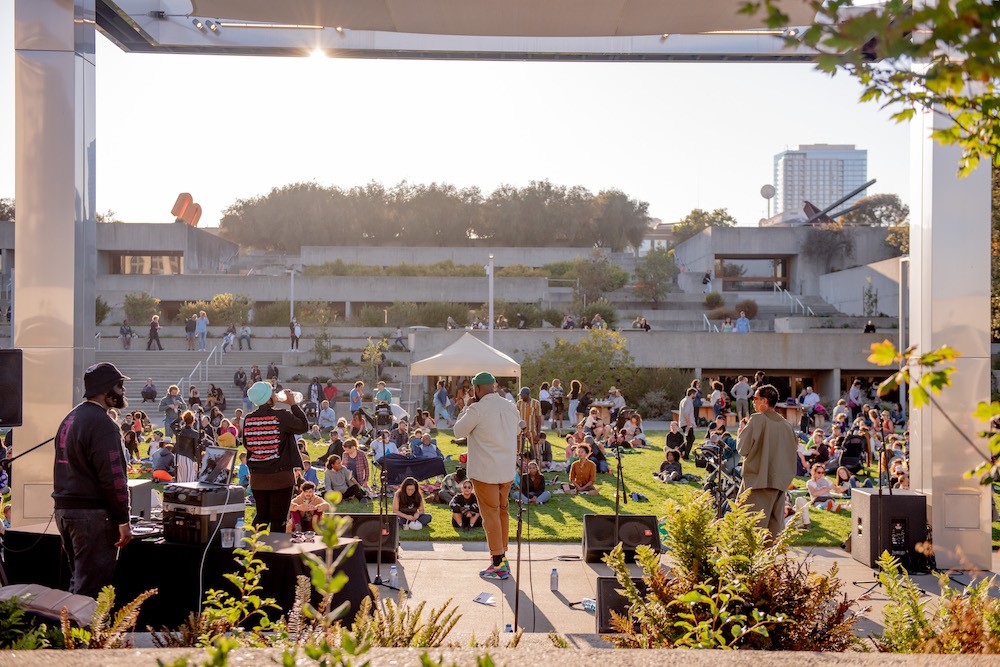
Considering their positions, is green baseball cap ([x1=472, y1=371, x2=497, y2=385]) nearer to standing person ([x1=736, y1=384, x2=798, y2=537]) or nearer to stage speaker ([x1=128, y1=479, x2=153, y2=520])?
standing person ([x1=736, y1=384, x2=798, y2=537])

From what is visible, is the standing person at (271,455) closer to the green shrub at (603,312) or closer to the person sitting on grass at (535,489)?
the person sitting on grass at (535,489)

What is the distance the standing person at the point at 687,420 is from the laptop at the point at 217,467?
46.5 feet

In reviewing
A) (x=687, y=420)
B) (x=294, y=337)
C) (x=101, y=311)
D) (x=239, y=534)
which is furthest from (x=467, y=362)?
(x=101, y=311)

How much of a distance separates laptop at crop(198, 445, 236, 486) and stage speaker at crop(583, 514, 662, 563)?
13.4 feet

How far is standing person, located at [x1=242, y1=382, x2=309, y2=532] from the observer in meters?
7.84

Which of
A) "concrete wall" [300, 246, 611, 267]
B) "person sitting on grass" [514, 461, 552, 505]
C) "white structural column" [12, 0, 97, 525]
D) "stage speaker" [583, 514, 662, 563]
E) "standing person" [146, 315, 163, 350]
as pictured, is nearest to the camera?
"white structural column" [12, 0, 97, 525]

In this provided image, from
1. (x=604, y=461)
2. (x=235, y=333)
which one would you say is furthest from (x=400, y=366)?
(x=604, y=461)

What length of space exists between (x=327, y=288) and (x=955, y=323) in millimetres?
42996

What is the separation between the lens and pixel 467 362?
54.9 feet

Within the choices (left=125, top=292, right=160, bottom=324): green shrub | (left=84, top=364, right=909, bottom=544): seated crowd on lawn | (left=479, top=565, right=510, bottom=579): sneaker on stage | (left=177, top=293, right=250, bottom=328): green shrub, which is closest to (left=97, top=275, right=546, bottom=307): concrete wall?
(left=177, top=293, right=250, bottom=328): green shrub

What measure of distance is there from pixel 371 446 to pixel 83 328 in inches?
396

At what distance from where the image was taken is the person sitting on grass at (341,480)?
13.0 meters

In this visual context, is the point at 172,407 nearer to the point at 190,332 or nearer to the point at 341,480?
the point at 341,480

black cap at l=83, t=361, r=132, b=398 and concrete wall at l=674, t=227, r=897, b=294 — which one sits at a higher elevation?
concrete wall at l=674, t=227, r=897, b=294
